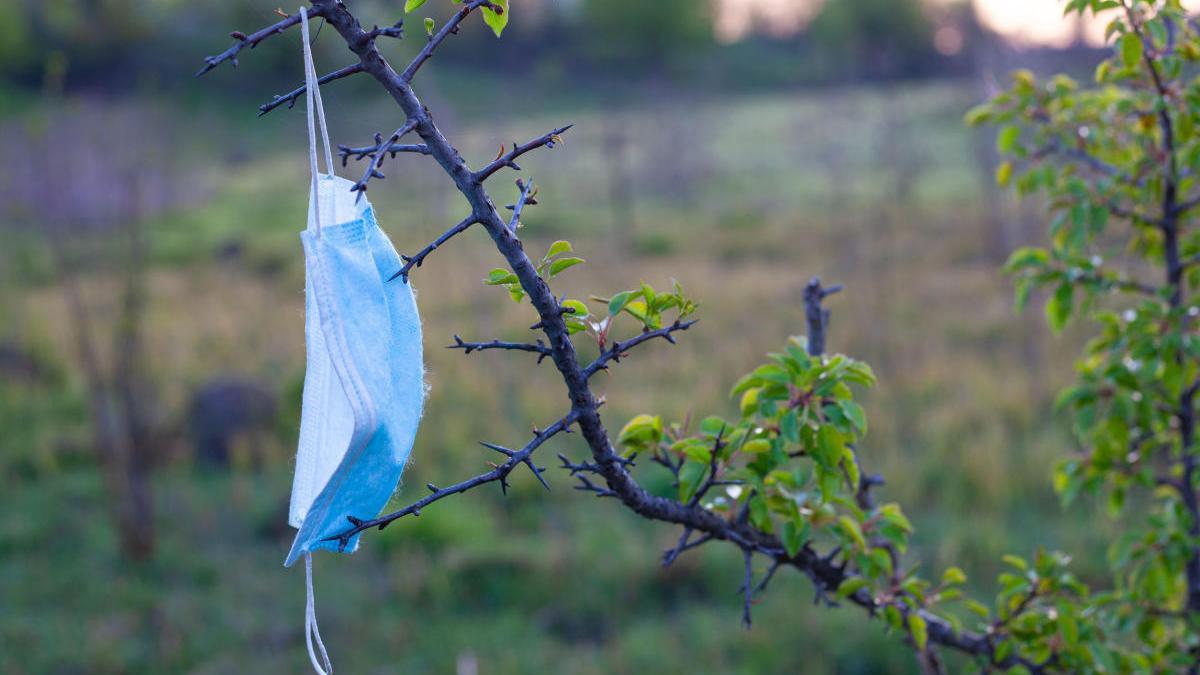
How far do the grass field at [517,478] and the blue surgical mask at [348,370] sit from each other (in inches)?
97.2

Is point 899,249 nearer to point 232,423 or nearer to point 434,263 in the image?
point 434,263

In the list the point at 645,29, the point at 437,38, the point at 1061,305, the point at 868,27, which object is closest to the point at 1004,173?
the point at 1061,305

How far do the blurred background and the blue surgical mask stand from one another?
0.57 meters

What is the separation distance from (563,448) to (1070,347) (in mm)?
4161

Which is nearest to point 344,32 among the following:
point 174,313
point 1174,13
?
point 1174,13

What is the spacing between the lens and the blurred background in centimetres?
442

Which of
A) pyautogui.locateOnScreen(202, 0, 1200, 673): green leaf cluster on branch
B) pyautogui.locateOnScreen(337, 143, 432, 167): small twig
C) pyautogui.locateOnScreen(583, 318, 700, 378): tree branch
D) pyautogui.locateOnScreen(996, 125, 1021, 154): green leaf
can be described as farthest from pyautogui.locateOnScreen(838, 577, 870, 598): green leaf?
pyautogui.locateOnScreen(996, 125, 1021, 154): green leaf

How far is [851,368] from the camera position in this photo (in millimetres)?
1465

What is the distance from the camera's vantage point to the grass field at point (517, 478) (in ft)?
14.1

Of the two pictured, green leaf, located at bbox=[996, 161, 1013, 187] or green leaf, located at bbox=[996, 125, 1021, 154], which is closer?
green leaf, located at bbox=[996, 125, 1021, 154]

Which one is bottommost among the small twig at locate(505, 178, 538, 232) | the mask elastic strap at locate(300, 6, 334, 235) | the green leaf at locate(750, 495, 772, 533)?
the green leaf at locate(750, 495, 772, 533)

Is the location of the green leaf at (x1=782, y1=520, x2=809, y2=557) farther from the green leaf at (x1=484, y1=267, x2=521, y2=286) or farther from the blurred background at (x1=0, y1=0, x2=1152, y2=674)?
the blurred background at (x1=0, y1=0, x2=1152, y2=674)

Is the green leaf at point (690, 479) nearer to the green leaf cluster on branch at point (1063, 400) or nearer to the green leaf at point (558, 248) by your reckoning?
the green leaf cluster on branch at point (1063, 400)

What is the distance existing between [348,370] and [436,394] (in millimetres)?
6426
